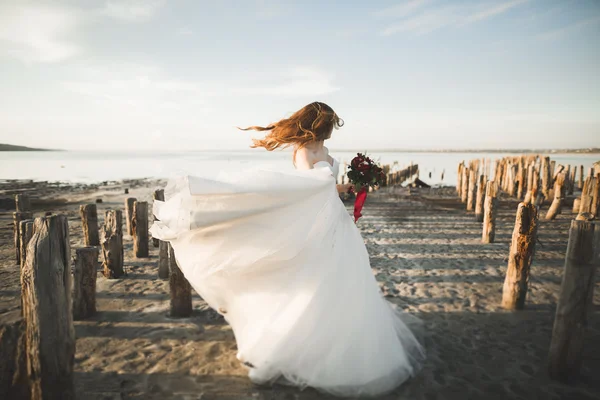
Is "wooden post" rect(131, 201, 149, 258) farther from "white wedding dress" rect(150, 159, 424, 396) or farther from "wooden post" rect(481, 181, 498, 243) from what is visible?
"wooden post" rect(481, 181, 498, 243)

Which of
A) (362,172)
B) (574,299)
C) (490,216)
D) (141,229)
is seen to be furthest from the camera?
(490,216)

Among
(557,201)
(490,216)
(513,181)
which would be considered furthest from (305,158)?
(513,181)

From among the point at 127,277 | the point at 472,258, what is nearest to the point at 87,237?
the point at 127,277

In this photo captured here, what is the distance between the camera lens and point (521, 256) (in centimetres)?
522

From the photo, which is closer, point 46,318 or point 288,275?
point 46,318

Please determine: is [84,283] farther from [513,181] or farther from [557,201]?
[513,181]

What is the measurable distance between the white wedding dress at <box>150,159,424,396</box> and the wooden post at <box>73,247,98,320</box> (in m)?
2.31

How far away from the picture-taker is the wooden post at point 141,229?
307 inches

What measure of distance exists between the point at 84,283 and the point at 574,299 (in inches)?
254

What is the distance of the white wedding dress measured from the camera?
10.5 feet

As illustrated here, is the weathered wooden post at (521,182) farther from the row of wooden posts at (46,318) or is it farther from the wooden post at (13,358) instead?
the wooden post at (13,358)

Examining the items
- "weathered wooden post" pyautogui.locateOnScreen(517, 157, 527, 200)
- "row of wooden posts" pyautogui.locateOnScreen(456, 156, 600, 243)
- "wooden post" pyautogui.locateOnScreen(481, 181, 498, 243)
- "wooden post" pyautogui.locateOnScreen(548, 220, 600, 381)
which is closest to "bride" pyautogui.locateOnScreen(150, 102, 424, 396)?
"wooden post" pyautogui.locateOnScreen(548, 220, 600, 381)

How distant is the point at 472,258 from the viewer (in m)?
8.10

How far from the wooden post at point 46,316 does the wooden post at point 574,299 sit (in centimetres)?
487
